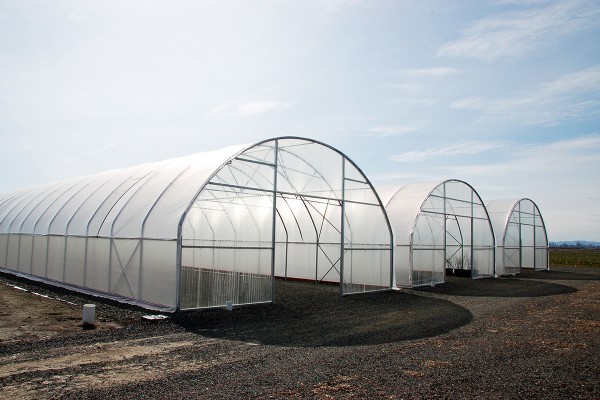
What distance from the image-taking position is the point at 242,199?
72.7 ft

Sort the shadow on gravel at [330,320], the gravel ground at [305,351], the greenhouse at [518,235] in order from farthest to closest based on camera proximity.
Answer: the greenhouse at [518,235] → the shadow on gravel at [330,320] → the gravel ground at [305,351]

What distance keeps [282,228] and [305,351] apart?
636 inches

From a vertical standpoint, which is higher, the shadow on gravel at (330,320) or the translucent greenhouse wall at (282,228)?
the translucent greenhouse wall at (282,228)

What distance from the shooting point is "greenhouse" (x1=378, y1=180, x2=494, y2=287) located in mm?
23766

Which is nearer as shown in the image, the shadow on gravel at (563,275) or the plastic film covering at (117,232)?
the plastic film covering at (117,232)

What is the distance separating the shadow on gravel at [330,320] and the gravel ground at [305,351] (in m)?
0.05

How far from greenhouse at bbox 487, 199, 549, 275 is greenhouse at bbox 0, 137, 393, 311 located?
1471 centimetres

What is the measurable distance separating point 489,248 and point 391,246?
40.2 ft

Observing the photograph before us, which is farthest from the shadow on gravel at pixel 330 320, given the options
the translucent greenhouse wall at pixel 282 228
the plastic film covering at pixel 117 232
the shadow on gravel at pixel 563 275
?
the shadow on gravel at pixel 563 275

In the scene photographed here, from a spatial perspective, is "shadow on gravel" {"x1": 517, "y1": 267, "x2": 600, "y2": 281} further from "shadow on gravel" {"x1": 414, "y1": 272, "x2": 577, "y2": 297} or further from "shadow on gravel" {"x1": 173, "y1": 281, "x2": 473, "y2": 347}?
"shadow on gravel" {"x1": 173, "y1": 281, "x2": 473, "y2": 347}

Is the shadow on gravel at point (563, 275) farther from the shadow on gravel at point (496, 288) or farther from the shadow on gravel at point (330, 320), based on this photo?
the shadow on gravel at point (330, 320)

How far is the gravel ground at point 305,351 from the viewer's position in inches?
296

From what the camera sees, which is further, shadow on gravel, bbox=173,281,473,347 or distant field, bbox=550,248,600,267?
distant field, bbox=550,248,600,267

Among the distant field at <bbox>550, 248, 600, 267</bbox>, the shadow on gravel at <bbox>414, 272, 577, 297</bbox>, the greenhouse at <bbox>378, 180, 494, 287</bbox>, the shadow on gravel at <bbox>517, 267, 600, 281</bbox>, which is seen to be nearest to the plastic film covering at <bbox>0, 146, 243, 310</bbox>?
the greenhouse at <bbox>378, 180, 494, 287</bbox>
